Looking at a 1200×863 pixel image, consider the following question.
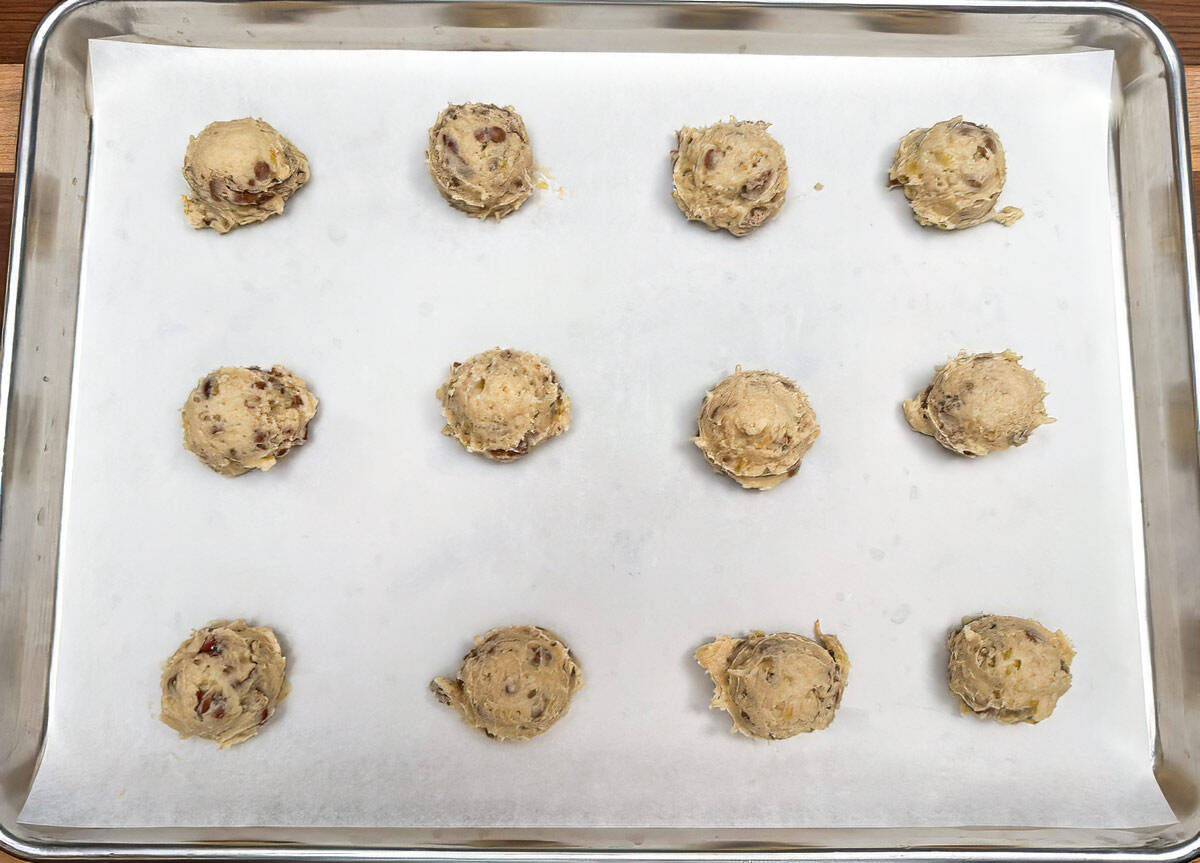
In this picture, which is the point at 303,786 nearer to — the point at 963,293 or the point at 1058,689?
the point at 1058,689

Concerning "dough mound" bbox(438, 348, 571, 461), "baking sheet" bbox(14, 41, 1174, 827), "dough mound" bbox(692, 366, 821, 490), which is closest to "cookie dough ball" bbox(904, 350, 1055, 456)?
"baking sheet" bbox(14, 41, 1174, 827)

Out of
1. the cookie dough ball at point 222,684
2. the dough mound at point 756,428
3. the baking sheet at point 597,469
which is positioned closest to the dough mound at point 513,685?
the baking sheet at point 597,469

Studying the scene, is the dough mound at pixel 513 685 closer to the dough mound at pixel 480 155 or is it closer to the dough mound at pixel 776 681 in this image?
the dough mound at pixel 776 681

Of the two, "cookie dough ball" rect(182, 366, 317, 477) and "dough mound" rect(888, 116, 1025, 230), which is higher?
"dough mound" rect(888, 116, 1025, 230)

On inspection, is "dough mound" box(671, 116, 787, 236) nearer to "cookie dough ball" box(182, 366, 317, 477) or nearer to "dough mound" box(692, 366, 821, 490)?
"dough mound" box(692, 366, 821, 490)

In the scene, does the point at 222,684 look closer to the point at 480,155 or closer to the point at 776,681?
the point at 776,681

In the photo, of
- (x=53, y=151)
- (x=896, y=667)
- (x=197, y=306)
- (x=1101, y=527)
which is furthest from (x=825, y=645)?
(x=53, y=151)
